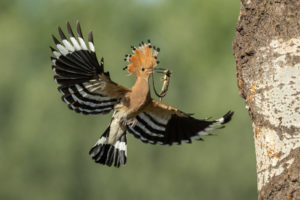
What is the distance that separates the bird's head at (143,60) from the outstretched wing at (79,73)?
155 millimetres

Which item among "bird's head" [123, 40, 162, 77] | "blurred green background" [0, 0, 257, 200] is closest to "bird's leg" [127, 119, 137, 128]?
"bird's head" [123, 40, 162, 77]

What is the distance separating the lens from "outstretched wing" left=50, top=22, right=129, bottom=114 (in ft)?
13.8

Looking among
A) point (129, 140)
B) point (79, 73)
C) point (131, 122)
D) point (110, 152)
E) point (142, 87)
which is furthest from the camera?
point (129, 140)

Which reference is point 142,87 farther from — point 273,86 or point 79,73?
point 273,86

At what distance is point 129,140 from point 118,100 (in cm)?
806

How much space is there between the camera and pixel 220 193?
545 inches

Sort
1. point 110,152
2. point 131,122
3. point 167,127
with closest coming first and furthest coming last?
point 131,122 → point 167,127 → point 110,152

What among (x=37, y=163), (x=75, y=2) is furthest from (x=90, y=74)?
(x=75, y=2)

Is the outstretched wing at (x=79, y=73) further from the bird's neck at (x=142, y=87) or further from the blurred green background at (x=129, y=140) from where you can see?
the blurred green background at (x=129, y=140)

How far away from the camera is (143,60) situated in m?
4.30

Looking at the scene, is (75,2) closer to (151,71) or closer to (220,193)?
(220,193)

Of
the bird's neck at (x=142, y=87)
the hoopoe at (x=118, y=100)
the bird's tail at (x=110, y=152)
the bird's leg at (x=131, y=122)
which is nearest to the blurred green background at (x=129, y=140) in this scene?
the bird's tail at (x=110, y=152)

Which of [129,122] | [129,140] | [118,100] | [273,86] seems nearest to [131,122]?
[129,122]

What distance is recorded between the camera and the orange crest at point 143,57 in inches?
167
